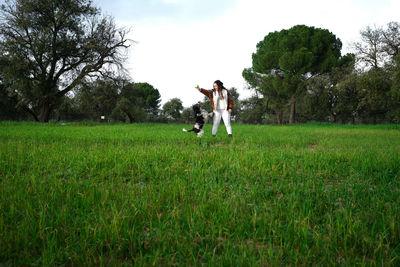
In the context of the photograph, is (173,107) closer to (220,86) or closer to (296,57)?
(296,57)

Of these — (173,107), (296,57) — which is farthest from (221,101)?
(173,107)

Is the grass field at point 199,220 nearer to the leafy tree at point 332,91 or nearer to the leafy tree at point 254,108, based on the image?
the leafy tree at point 332,91

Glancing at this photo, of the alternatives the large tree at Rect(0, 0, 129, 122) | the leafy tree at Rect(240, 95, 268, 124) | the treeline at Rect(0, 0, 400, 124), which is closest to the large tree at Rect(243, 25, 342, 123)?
the treeline at Rect(0, 0, 400, 124)

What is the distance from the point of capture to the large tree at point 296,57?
3306 centimetres

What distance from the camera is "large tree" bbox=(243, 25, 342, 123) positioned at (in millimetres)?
33062

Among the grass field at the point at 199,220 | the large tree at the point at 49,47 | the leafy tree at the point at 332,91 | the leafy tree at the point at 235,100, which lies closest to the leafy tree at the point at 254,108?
the leafy tree at the point at 235,100

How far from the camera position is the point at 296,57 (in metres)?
32.6

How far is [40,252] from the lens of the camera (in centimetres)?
173

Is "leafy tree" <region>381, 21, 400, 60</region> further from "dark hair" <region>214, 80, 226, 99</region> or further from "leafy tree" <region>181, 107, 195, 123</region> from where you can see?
"leafy tree" <region>181, 107, 195, 123</region>

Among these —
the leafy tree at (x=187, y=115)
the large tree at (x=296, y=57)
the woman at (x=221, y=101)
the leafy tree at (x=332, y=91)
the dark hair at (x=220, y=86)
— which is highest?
the large tree at (x=296, y=57)

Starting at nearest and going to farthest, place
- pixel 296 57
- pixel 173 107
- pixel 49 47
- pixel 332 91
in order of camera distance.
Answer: pixel 49 47
pixel 296 57
pixel 332 91
pixel 173 107

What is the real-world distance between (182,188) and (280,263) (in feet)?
5.67

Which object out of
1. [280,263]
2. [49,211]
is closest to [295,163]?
[280,263]

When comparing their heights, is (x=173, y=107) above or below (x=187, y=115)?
above
